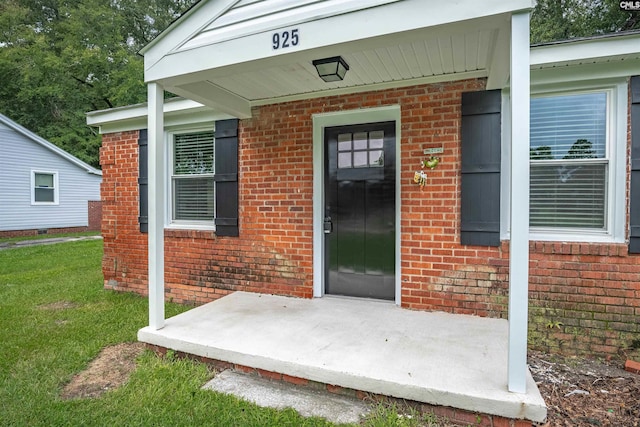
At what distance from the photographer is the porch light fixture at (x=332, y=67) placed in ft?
9.14

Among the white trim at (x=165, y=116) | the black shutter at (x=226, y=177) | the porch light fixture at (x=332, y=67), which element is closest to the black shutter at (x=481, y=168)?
the porch light fixture at (x=332, y=67)

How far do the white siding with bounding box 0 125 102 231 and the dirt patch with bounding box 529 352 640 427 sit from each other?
52.3 feet

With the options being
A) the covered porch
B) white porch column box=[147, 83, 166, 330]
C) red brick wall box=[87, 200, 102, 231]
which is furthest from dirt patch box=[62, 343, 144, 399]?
red brick wall box=[87, 200, 102, 231]

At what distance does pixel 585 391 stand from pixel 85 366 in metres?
3.82

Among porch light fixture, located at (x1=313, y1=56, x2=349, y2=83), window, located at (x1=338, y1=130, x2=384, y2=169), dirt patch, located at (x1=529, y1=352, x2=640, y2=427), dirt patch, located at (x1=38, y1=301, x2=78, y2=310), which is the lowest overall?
dirt patch, located at (x1=529, y1=352, x2=640, y2=427)

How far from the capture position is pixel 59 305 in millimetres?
4598

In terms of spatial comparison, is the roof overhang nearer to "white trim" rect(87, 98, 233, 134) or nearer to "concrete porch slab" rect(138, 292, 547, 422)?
"white trim" rect(87, 98, 233, 134)

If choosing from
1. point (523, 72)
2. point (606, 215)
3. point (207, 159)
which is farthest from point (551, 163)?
point (207, 159)

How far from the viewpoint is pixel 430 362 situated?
243 cm

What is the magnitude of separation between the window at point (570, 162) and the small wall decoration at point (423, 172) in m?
0.85

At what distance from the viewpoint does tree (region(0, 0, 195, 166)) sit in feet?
53.2

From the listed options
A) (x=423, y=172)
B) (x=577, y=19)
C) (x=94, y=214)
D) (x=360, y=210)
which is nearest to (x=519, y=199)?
(x=423, y=172)

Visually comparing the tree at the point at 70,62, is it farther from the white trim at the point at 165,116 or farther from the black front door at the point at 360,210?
the black front door at the point at 360,210

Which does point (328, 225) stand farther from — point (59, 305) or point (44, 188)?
point (44, 188)
